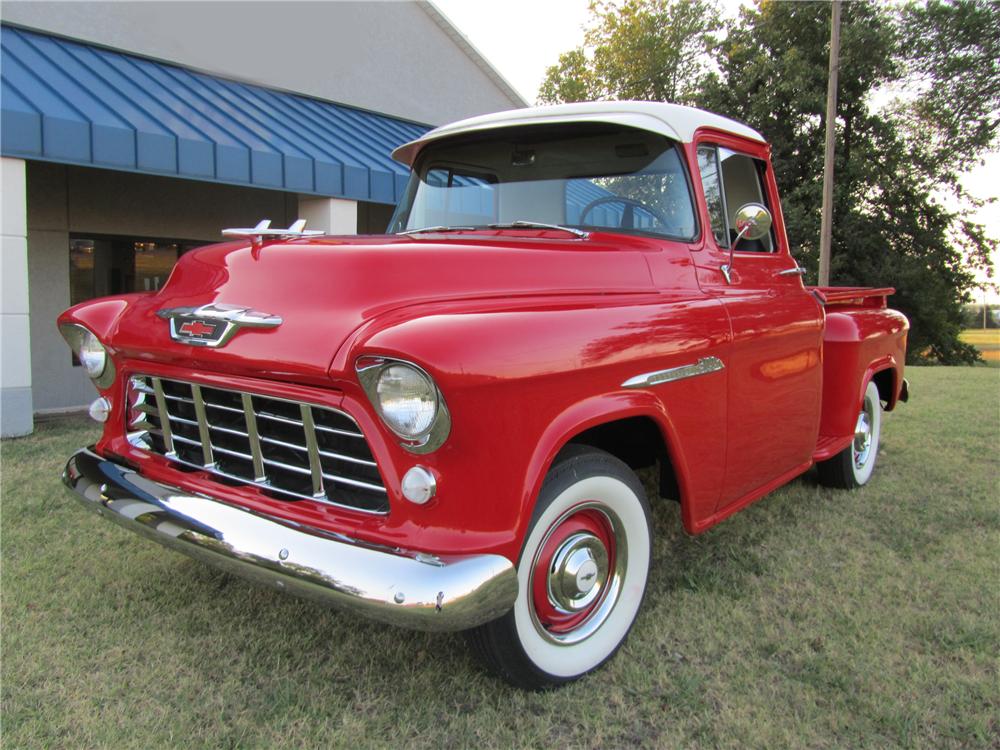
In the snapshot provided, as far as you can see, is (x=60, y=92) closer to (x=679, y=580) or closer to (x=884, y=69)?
(x=679, y=580)

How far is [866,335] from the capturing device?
4.17m

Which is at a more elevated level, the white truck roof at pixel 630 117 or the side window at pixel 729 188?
the white truck roof at pixel 630 117

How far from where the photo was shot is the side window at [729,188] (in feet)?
10.3

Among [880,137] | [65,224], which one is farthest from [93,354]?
[880,137]

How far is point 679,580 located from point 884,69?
893 inches

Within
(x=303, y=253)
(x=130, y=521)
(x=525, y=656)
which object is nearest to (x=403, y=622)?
(x=525, y=656)

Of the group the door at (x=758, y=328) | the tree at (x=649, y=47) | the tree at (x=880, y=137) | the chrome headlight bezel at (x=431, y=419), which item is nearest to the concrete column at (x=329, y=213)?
the door at (x=758, y=328)

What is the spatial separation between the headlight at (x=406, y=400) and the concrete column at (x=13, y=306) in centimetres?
522

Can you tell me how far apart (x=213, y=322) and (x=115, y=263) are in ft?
23.5

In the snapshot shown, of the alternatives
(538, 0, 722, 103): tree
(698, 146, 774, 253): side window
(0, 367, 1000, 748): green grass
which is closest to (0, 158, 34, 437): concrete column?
(0, 367, 1000, 748): green grass

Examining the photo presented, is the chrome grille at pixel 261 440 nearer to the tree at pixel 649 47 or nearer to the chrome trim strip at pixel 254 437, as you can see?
the chrome trim strip at pixel 254 437

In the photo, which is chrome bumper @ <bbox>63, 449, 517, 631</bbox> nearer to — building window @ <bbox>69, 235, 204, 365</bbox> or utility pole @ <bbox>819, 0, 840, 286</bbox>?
building window @ <bbox>69, 235, 204, 365</bbox>

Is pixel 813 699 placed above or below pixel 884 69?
below

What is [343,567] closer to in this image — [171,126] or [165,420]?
[165,420]
